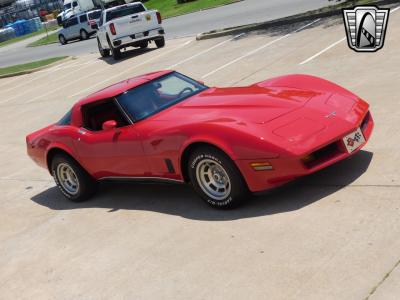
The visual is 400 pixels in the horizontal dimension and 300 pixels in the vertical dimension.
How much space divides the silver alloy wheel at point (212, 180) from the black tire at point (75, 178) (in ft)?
6.64

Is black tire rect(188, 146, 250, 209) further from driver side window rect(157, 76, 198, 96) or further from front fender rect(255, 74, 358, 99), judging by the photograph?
front fender rect(255, 74, 358, 99)

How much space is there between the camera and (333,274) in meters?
4.36

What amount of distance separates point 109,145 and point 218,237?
2023mm

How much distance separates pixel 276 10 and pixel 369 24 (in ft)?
31.5

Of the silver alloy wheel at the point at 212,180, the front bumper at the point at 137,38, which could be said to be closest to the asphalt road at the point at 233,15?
the front bumper at the point at 137,38

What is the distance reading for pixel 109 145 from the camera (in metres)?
6.97

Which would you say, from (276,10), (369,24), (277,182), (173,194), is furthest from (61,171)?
(276,10)

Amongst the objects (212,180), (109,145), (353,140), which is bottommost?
(212,180)

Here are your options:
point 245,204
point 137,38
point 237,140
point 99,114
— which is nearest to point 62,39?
point 137,38

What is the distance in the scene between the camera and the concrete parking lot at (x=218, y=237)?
14.8 feet

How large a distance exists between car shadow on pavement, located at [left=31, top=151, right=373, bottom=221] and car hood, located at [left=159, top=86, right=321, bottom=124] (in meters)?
0.73

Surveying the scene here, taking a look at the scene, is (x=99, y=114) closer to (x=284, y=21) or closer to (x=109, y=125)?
(x=109, y=125)

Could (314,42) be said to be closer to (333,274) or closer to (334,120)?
(334,120)

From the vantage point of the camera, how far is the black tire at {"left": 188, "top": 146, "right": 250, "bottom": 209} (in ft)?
19.0
